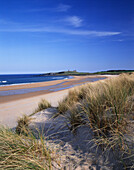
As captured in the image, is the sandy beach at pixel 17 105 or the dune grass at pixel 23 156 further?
the sandy beach at pixel 17 105

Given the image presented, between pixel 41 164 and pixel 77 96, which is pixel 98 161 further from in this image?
pixel 77 96

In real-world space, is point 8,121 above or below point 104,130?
below

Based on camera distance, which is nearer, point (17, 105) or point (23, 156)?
point (23, 156)

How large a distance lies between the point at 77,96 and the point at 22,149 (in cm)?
422

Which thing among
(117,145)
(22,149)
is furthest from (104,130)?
(22,149)

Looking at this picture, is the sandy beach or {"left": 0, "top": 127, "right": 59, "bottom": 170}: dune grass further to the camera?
the sandy beach

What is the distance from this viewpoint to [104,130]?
278 cm

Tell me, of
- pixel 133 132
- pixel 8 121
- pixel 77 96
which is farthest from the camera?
pixel 77 96

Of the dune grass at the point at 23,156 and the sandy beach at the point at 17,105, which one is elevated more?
the dune grass at the point at 23,156

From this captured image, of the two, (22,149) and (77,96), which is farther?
(77,96)

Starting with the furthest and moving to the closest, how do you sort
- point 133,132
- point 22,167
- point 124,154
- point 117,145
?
point 133,132, point 117,145, point 124,154, point 22,167

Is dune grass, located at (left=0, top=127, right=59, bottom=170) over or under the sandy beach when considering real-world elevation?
over

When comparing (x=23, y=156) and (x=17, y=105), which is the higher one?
(x=23, y=156)

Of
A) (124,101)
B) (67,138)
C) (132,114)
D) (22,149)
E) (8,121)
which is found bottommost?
(8,121)
